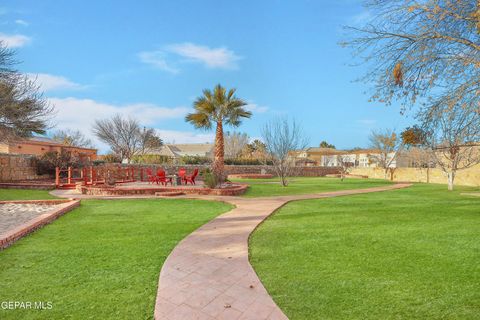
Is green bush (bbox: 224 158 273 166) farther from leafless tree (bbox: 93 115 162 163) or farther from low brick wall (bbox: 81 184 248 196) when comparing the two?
low brick wall (bbox: 81 184 248 196)

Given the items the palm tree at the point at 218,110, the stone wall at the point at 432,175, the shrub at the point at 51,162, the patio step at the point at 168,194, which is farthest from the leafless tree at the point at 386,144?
the shrub at the point at 51,162

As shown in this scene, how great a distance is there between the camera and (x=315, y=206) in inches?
381

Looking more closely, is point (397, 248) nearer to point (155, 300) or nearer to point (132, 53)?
point (155, 300)

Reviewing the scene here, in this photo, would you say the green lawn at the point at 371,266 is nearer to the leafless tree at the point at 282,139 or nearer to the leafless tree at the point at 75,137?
the leafless tree at the point at 282,139

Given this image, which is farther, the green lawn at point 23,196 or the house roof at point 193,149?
the house roof at point 193,149

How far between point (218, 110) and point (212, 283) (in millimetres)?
16599

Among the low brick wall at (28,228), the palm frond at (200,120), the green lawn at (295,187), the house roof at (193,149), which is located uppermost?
the house roof at (193,149)

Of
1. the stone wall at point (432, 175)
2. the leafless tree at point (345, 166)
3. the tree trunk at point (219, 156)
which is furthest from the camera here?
the leafless tree at point (345, 166)

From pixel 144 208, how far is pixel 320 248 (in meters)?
6.29

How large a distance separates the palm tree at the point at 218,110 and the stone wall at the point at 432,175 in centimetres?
1710

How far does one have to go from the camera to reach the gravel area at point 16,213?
6.63 m

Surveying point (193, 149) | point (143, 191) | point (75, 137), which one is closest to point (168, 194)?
Result: point (143, 191)

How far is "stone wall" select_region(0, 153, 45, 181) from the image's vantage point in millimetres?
17156

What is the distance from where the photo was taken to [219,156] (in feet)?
57.2
